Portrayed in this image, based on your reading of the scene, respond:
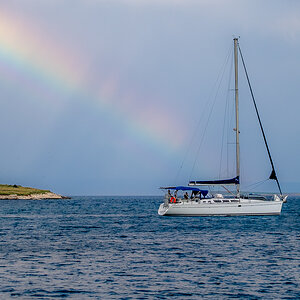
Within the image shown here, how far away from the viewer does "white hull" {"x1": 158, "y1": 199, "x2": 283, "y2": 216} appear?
67.8 metres

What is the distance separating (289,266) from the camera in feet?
101

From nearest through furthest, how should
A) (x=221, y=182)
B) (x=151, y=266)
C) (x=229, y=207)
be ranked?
(x=151, y=266)
(x=229, y=207)
(x=221, y=182)

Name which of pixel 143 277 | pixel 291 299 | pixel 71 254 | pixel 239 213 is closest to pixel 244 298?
pixel 291 299

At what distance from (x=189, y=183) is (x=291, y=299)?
5050cm

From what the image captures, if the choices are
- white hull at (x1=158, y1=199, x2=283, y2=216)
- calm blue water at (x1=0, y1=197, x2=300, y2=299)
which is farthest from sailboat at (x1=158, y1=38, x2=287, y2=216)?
calm blue water at (x1=0, y1=197, x2=300, y2=299)

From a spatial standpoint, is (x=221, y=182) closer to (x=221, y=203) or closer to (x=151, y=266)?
(x=221, y=203)

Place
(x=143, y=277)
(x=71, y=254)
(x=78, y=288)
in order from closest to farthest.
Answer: (x=78, y=288) → (x=143, y=277) → (x=71, y=254)

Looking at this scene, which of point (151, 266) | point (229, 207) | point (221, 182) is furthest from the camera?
point (221, 182)

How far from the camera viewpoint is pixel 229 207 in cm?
6762

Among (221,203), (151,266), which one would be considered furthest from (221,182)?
(151,266)

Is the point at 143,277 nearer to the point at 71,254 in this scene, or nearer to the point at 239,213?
the point at 71,254

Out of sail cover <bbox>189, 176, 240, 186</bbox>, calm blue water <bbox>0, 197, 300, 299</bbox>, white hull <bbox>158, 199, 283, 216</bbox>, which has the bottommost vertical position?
calm blue water <bbox>0, 197, 300, 299</bbox>

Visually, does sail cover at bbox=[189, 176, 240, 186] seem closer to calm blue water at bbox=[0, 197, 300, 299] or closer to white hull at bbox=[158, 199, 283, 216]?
white hull at bbox=[158, 199, 283, 216]

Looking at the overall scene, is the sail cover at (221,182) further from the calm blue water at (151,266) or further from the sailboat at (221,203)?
the calm blue water at (151,266)
